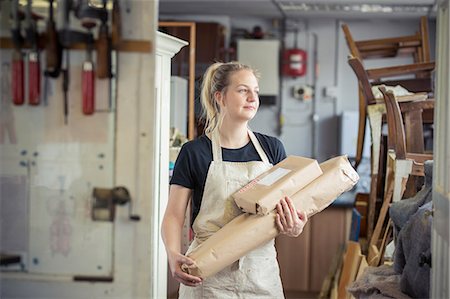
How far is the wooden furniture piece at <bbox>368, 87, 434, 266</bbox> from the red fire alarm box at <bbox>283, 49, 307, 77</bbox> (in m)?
3.22

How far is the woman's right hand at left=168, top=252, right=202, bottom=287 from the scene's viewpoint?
220 centimetres

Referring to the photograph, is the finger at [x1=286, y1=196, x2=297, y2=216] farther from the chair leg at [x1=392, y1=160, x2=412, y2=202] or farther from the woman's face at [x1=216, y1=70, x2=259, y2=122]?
the chair leg at [x1=392, y1=160, x2=412, y2=202]

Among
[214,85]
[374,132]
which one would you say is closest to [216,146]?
[214,85]

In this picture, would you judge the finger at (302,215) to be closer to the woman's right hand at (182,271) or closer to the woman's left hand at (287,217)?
the woman's left hand at (287,217)

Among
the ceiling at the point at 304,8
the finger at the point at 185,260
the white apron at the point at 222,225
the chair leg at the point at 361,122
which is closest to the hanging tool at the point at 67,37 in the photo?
the finger at the point at 185,260

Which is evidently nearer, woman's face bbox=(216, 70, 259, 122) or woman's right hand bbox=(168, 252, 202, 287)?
woman's right hand bbox=(168, 252, 202, 287)

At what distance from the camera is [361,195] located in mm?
4586

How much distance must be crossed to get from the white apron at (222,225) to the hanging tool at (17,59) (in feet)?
2.69

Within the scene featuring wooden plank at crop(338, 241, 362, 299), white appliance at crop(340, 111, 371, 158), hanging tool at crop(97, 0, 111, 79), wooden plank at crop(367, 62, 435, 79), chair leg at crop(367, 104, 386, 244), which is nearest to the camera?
hanging tool at crop(97, 0, 111, 79)

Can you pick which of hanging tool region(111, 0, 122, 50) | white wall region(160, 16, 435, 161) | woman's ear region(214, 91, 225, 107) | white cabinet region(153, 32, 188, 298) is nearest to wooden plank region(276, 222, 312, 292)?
white wall region(160, 16, 435, 161)

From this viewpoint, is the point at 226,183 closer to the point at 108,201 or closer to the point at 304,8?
the point at 108,201

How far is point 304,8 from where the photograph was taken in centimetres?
625

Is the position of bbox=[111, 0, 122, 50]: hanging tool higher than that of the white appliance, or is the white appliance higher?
bbox=[111, 0, 122, 50]: hanging tool

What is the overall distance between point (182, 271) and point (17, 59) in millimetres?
855
